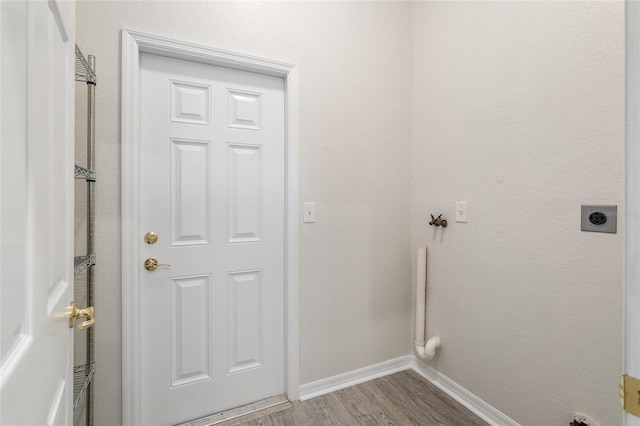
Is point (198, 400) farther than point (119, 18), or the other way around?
point (198, 400)

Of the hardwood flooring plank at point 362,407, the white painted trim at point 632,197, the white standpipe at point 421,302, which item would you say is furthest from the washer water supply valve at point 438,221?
the white painted trim at point 632,197

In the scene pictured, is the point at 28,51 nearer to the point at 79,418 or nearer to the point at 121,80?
the point at 121,80

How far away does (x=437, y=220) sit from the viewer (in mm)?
1913

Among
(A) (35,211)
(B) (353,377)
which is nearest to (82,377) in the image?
(A) (35,211)

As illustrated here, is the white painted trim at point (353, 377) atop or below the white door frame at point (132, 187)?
below

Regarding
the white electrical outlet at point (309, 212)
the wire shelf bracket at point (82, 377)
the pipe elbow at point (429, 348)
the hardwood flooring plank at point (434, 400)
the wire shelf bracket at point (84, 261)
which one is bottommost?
the hardwood flooring plank at point (434, 400)

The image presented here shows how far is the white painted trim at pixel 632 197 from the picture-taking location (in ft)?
1.40

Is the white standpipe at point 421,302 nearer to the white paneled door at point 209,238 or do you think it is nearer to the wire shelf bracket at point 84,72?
the white paneled door at point 209,238

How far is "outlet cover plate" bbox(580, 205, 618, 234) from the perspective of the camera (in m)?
1.16

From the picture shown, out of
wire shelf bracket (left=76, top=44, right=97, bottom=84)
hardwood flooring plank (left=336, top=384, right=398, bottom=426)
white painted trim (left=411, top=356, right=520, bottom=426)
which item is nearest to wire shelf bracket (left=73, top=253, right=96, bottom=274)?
wire shelf bracket (left=76, top=44, right=97, bottom=84)

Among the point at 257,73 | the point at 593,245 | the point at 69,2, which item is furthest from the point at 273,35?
the point at 593,245

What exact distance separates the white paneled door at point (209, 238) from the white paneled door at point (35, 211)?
0.79 meters

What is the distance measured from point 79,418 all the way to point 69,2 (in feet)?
5.41

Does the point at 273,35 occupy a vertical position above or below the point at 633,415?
above
